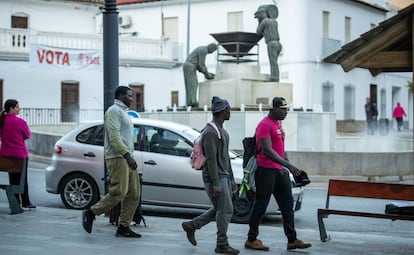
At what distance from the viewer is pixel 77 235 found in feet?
33.2

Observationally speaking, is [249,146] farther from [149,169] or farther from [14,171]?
[14,171]

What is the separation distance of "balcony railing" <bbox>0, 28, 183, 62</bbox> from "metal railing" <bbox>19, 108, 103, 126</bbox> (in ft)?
9.42

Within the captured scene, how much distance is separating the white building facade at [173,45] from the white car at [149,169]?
24022 millimetres

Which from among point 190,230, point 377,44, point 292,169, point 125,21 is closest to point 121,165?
point 190,230

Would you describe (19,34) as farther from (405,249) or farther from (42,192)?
(405,249)

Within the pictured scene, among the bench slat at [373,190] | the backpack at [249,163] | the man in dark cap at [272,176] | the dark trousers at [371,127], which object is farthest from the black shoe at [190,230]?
the dark trousers at [371,127]

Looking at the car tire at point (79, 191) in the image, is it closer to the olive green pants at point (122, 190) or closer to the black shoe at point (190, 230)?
the olive green pants at point (122, 190)

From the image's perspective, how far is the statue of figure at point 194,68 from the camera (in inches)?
985

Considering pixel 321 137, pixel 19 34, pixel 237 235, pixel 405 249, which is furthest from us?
pixel 19 34

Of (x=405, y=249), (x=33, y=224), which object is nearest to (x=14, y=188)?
(x=33, y=224)

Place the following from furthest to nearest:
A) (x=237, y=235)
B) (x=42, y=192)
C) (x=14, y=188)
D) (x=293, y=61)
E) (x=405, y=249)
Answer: (x=293, y=61), (x=42, y=192), (x=14, y=188), (x=237, y=235), (x=405, y=249)

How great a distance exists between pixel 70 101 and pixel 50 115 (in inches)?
88.2

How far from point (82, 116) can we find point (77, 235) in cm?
2896

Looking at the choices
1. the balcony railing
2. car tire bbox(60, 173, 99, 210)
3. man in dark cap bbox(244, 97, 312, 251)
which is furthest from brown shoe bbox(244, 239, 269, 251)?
the balcony railing
